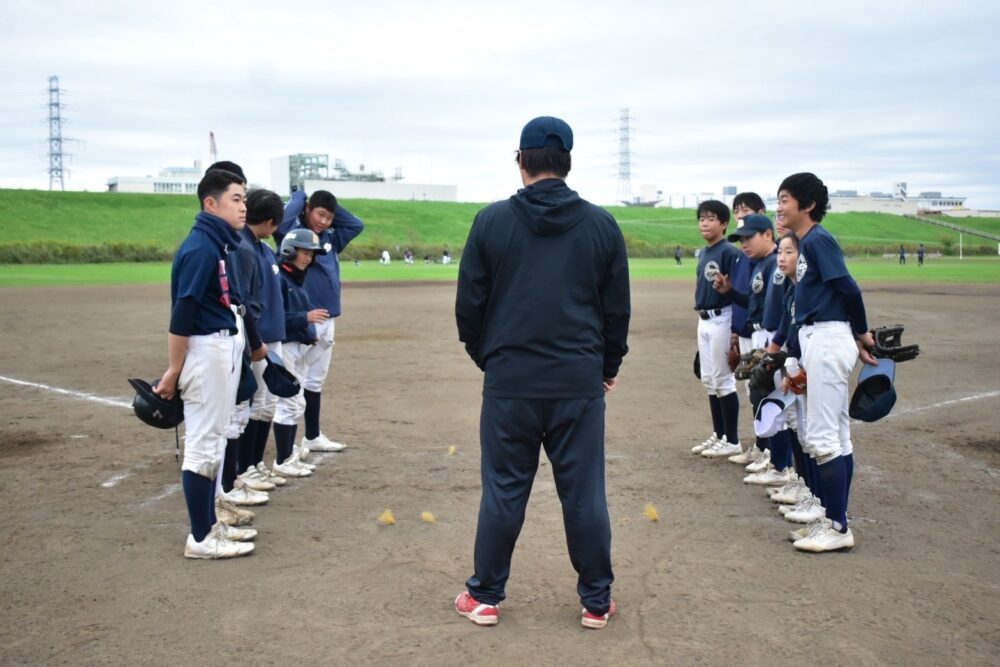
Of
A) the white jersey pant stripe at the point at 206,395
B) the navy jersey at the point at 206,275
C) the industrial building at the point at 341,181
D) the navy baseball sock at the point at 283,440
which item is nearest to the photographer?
the navy jersey at the point at 206,275

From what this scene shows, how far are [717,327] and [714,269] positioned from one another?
57 centimetres

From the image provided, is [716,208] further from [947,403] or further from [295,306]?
[947,403]

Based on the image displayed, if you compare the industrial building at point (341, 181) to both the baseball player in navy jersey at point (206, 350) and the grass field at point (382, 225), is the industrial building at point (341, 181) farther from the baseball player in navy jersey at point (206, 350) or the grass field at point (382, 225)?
the baseball player in navy jersey at point (206, 350)

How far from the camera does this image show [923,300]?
26375 millimetres

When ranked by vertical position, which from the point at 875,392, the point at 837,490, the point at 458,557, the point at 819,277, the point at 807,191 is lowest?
the point at 458,557

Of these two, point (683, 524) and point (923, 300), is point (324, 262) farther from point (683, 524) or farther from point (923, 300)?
point (923, 300)

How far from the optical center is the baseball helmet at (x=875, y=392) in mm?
5699

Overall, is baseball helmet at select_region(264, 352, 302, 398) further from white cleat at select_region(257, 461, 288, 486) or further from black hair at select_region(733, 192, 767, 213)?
black hair at select_region(733, 192, 767, 213)

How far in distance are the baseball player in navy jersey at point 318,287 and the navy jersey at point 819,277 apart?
4175 mm

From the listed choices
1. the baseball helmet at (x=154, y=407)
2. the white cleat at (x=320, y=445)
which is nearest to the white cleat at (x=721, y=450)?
the white cleat at (x=320, y=445)

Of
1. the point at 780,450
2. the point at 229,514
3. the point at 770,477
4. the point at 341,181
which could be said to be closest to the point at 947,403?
the point at 780,450

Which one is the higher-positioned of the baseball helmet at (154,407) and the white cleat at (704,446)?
the baseball helmet at (154,407)

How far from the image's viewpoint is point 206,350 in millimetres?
5184

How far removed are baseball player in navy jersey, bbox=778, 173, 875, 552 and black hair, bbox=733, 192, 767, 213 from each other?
101 inches
